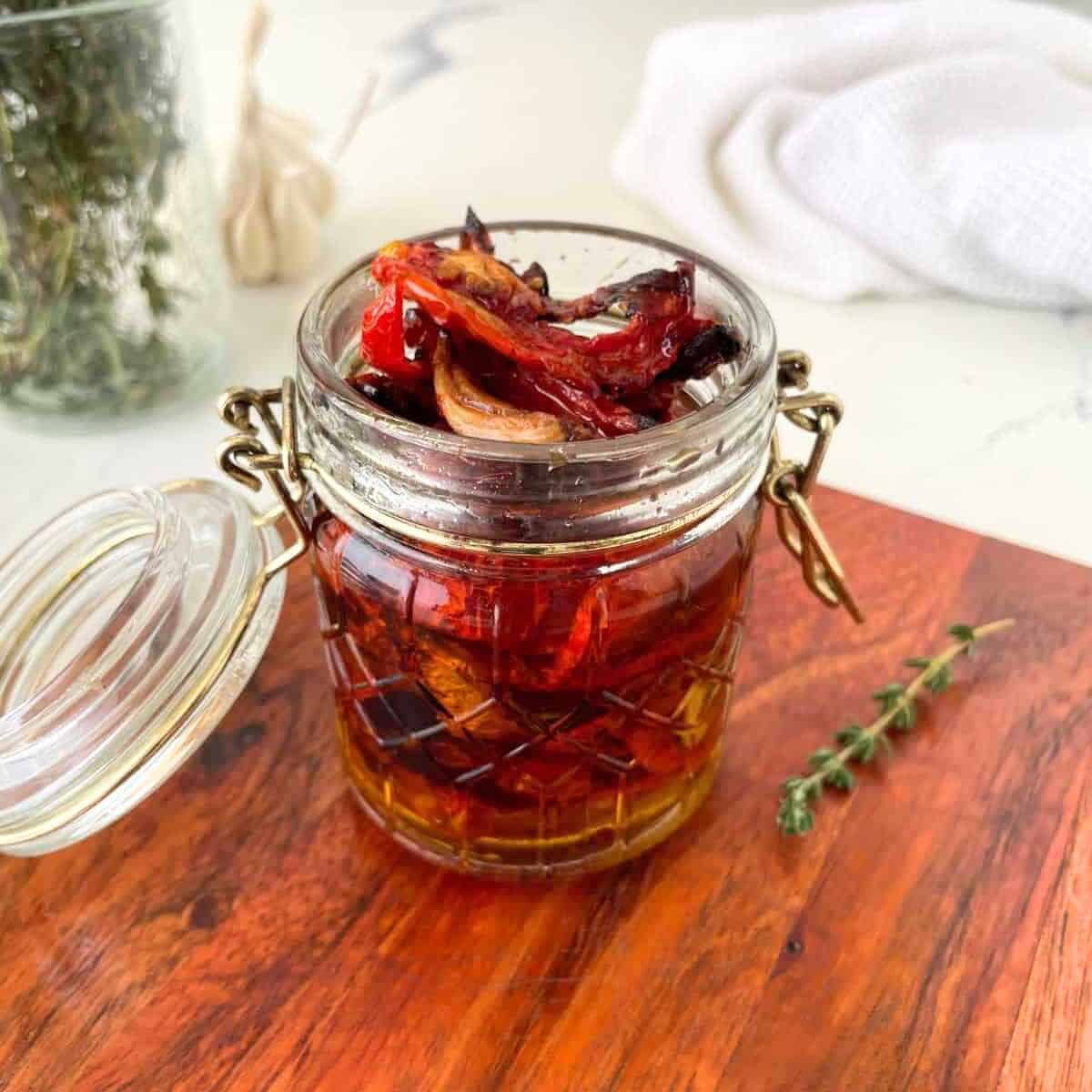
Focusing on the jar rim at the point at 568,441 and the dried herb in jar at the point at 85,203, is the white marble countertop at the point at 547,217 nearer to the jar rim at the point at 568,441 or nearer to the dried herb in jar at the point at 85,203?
the dried herb in jar at the point at 85,203

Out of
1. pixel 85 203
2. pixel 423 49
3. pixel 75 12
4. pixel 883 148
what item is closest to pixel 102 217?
pixel 85 203

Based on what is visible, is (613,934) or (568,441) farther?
(613,934)

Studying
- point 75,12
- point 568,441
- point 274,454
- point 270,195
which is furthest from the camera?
→ point 270,195

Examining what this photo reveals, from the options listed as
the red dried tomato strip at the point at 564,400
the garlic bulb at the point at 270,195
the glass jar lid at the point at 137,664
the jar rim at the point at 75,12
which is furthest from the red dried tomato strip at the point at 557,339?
the garlic bulb at the point at 270,195

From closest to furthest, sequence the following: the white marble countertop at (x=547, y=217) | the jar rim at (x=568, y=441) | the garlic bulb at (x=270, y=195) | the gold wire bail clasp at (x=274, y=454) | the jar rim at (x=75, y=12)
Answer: the jar rim at (x=568, y=441) → the gold wire bail clasp at (x=274, y=454) → the jar rim at (x=75, y=12) → the white marble countertop at (x=547, y=217) → the garlic bulb at (x=270, y=195)

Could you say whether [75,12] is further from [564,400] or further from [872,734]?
[872,734]

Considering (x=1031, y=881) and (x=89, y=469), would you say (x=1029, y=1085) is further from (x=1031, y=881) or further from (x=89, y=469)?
(x=89, y=469)
